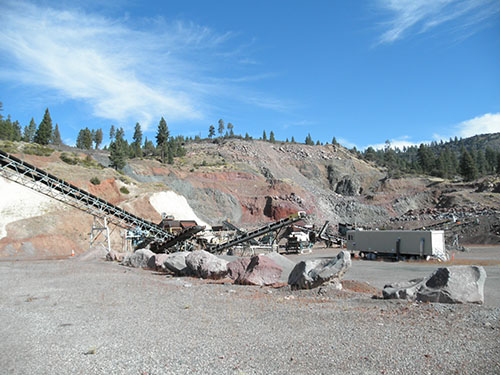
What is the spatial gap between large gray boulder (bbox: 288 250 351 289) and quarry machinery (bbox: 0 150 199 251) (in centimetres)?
1977

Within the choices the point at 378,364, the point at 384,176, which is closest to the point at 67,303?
the point at 378,364

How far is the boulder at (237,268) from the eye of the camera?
56.1 feet

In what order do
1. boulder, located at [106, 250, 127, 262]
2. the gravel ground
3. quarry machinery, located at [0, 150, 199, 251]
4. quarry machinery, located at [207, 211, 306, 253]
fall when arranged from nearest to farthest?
1. the gravel ground
2. quarry machinery, located at [0, 150, 199, 251]
3. boulder, located at [106, 250, 127, 262]
4. quarry machinery, located at [207, 211, 306, 253]

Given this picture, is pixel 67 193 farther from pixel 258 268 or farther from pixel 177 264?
pixel 258 268

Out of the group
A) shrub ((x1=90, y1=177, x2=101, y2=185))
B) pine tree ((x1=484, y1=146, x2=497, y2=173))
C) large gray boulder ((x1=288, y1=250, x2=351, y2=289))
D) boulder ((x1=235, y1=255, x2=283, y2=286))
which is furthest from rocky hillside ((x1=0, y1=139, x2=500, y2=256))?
pine tree ((x1=484, y1=146, x2=497, y2=173))

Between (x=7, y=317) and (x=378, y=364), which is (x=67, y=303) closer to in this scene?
(x=7, y=317)

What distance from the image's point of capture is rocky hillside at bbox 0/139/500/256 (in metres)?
41.1

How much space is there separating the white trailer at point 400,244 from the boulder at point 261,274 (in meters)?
19.6

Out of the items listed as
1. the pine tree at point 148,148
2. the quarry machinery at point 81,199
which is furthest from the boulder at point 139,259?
the pine tree at point 148,148

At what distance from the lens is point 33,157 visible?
57906mm

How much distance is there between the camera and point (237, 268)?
1733 cm

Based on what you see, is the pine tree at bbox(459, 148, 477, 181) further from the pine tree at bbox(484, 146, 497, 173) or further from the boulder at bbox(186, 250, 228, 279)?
the boulder at bbox(186, 250, 228, 279)

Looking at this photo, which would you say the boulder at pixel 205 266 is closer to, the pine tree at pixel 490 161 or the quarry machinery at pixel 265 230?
the quarry machinery at pixel 265 230

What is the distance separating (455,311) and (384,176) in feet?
374
